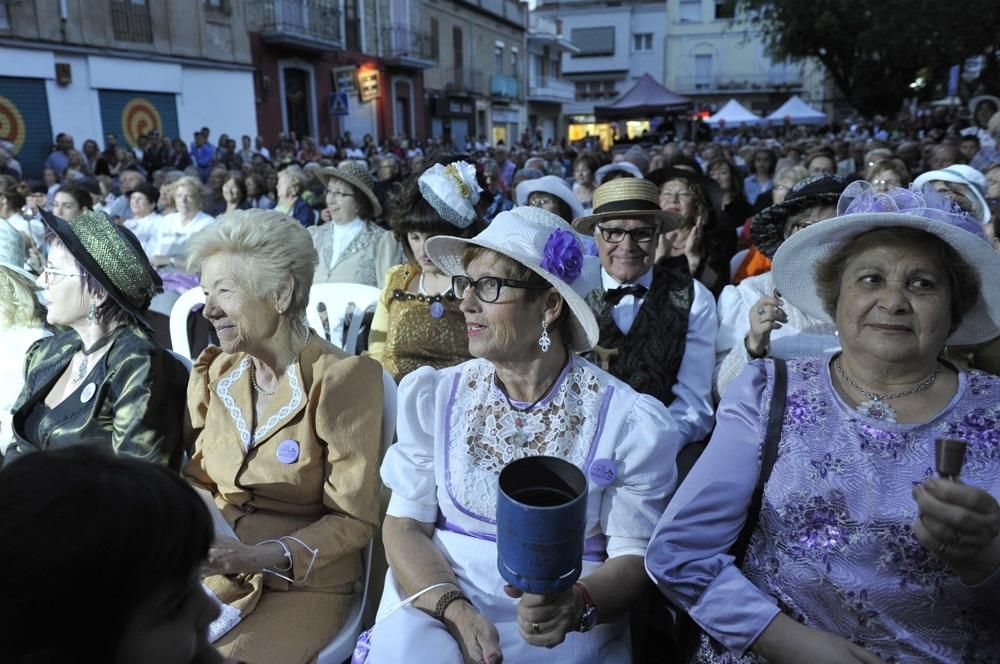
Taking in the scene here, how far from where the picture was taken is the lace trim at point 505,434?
5.93ft

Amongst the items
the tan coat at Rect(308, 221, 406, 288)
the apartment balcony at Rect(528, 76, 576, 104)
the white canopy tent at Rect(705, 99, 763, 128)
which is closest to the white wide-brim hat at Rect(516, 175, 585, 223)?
the tan coat at Rect(308, 221, 406, 288)

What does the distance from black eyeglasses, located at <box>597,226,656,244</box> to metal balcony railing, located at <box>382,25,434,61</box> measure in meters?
24.8

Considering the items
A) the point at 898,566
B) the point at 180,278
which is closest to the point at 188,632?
the point at 898,566

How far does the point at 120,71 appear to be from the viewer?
50.8 ft

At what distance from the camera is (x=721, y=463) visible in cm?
Result: 167

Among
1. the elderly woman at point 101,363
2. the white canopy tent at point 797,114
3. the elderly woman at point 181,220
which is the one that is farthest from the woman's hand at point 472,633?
the white canopy tent at point 797,114

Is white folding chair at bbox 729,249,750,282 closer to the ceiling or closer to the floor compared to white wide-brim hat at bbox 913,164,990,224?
closer to the floor

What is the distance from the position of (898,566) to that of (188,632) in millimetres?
1387

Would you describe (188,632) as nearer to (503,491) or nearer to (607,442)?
(503,491)

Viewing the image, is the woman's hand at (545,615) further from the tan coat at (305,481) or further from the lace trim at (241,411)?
the lace trim at (241,411)

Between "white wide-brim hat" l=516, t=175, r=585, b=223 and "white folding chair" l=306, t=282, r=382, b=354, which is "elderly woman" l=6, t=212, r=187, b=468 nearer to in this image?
"white folding chair" l=306, t=282, r=382, b=354

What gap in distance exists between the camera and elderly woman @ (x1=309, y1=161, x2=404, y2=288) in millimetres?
4859

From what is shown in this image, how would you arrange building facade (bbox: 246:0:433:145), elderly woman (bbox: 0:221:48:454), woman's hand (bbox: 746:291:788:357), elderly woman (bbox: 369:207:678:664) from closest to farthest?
elderly woman (bbox: 369:207:678:664)
woman's hand (bbox: 746:291:788:357)
elderly woman (bbox: 0:221:48:454)
building facade (bbox: 246:0:433:145)

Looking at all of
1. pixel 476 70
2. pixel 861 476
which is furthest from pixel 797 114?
pixel 861 476
